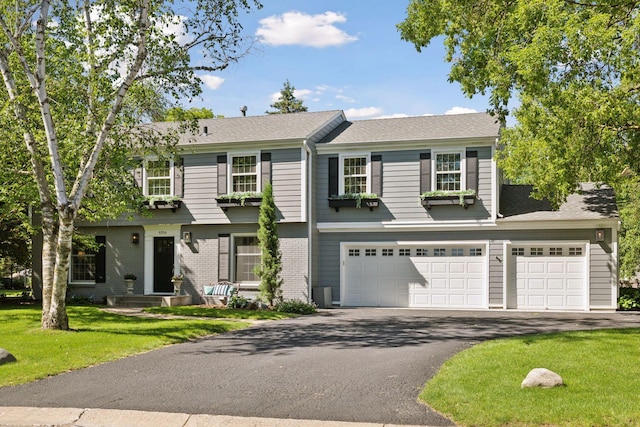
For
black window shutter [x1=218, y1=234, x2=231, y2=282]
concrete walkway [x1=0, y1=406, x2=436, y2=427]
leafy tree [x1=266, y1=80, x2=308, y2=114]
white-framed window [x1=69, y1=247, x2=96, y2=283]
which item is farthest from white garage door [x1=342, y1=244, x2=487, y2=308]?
leafy tree [x1=266, y1=80, x2=308, y2=114]

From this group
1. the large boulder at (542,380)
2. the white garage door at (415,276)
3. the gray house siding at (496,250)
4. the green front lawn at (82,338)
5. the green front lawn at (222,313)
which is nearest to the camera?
the large boulder at (542,380)

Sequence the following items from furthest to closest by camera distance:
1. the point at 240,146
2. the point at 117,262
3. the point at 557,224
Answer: the point at 117,262, the point at 240,146, the point at 557,224

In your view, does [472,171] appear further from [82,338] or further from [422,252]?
[82,338]

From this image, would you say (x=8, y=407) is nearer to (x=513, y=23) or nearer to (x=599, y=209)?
(x=513, y=23)

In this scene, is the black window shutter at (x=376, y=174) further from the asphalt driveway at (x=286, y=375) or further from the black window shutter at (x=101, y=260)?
the black window shutter at (x=101, y=260)

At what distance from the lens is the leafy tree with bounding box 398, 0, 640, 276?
34.1 feet

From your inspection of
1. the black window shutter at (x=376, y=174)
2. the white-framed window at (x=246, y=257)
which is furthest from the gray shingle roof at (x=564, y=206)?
the white-framed window at (x=246, y=257)

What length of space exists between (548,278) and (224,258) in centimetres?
1028

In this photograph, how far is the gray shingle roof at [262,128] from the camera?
20.8 metres

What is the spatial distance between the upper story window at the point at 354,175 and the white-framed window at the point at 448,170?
7.56 ft

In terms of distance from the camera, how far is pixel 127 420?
6.80 metres

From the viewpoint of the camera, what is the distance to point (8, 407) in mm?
7348

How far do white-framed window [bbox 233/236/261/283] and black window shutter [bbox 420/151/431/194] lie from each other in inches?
226

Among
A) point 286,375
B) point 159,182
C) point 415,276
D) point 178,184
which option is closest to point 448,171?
point 415,276
